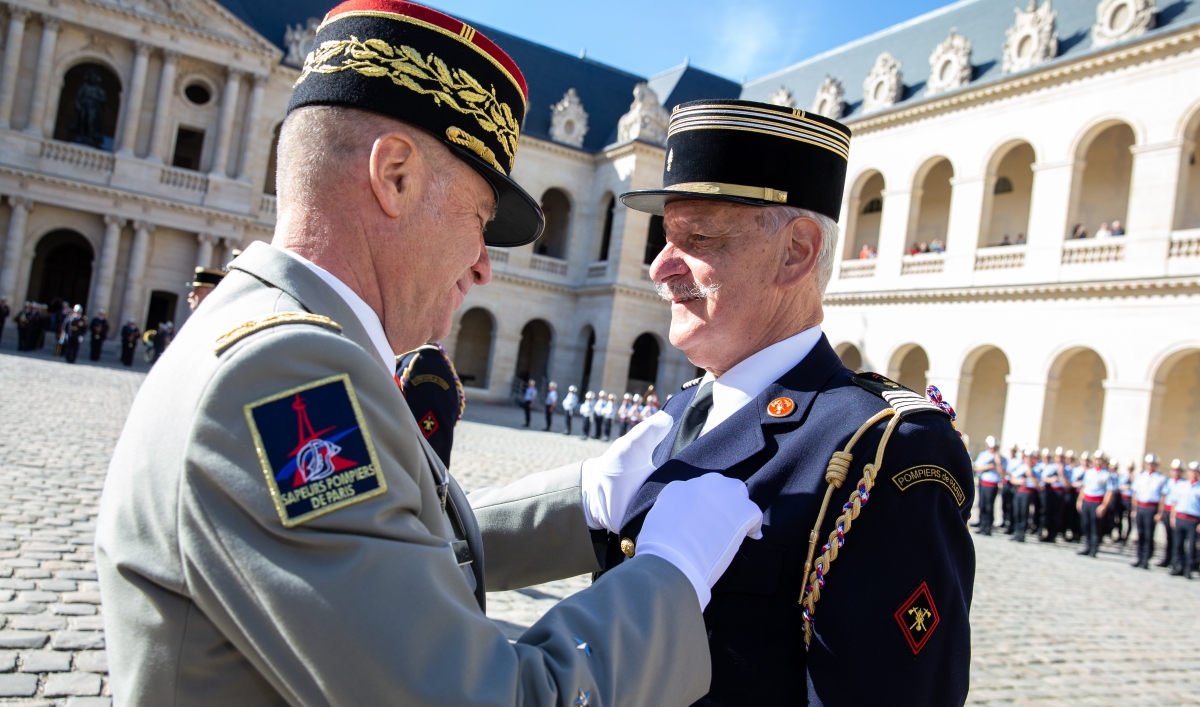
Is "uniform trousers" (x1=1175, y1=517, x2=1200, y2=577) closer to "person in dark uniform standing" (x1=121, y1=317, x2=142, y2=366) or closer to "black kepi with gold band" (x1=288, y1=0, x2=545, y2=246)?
"black kepi with gold band" (x1=288, y1=0, x2=545, y2=246)

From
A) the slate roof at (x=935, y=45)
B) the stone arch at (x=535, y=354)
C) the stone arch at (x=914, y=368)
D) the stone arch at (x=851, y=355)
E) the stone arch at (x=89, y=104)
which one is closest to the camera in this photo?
the slate roof at (x=935, y=45)

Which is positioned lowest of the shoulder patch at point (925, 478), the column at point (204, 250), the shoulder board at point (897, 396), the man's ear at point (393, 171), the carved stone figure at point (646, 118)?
the shoulder patch at point (925, 478)

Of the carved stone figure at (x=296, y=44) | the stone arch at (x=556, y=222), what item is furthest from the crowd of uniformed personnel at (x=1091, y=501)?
the carved stone figure at (x=296, y=44)

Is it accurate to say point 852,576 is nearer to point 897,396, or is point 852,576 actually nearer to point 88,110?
point 897,396

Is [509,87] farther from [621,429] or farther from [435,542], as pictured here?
[621,429]

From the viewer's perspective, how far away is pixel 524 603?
645 centimetres

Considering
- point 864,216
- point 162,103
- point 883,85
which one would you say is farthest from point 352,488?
point 162,103

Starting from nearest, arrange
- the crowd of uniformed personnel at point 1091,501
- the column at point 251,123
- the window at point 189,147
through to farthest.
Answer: the crowd of uniformed personnel at point 1091,501
the column at point 251,123
the window at point 189,147

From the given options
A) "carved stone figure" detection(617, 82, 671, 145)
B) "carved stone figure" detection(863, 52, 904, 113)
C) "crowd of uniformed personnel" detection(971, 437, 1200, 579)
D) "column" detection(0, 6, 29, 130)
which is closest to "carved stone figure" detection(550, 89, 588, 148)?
"carved stone figure" detection(617, 82, 671, 145)

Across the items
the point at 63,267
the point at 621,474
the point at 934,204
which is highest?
the point at 934,204

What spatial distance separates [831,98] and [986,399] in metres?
11.7

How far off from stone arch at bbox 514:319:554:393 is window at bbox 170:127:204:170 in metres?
15.2

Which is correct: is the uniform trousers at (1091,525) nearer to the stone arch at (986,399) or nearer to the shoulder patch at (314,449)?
the stone arch at (986,399)

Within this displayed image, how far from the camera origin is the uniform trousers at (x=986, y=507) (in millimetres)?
16031
